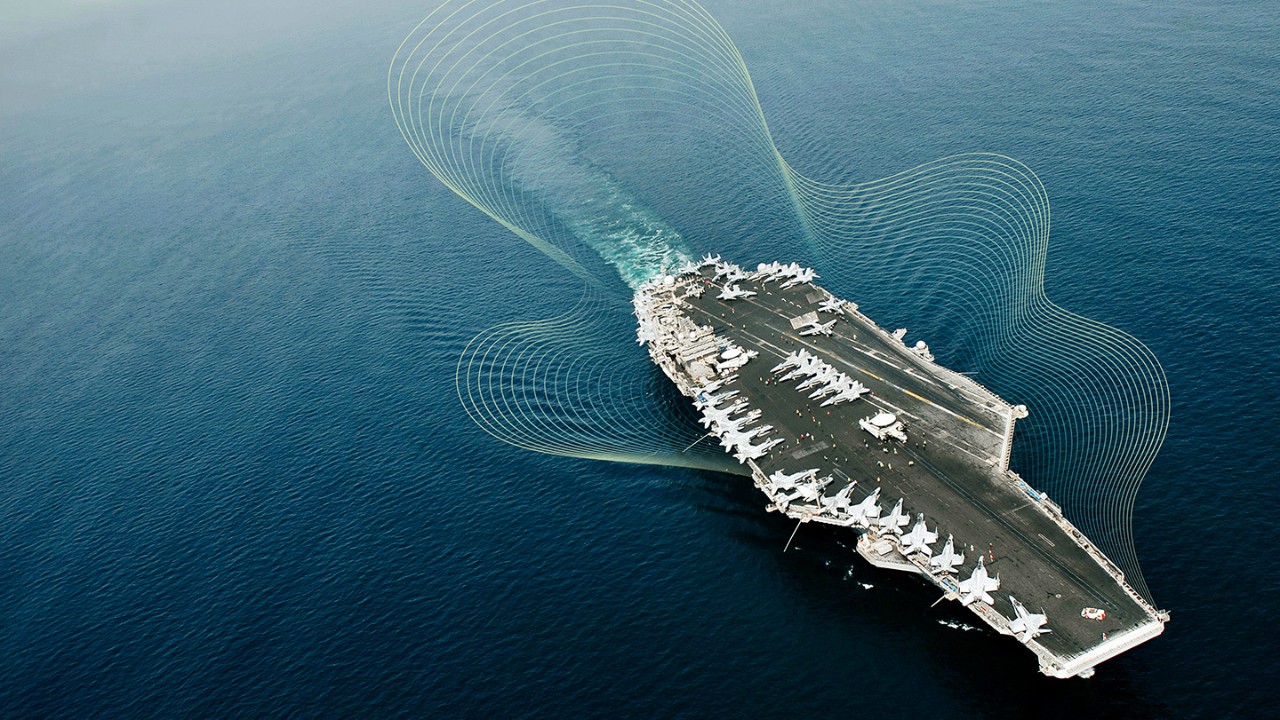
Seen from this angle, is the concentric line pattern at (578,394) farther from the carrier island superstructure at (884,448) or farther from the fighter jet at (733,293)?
the fighter jet at (733,293)

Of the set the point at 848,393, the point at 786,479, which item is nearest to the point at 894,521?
the point at 786,479

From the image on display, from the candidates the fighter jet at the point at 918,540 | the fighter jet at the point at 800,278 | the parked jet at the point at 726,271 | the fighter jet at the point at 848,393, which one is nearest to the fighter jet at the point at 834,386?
the fighter jet at the point at 848,393

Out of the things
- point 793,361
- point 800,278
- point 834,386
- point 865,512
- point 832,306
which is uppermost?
point 800,278

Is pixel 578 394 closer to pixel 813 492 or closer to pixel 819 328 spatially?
pixel 819 328

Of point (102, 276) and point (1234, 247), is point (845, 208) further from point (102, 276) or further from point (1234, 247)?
point (102, 276)

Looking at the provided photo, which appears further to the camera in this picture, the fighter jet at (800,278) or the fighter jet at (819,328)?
the fighter jet at (800,278)

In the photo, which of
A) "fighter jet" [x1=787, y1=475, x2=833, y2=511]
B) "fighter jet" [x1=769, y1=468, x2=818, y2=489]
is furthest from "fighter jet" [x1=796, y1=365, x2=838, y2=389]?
Answer: "fighter jet" [x1=787, y1=475, x2=833, y2=511]

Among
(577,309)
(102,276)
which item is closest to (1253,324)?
(577,309)
